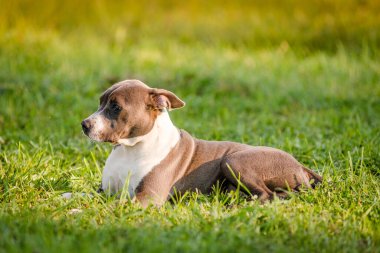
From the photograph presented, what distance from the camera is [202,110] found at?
825 centimetres

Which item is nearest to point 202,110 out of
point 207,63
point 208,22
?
point 207,63

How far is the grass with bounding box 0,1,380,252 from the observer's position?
392 centimetres

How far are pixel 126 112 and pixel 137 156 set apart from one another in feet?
1.37

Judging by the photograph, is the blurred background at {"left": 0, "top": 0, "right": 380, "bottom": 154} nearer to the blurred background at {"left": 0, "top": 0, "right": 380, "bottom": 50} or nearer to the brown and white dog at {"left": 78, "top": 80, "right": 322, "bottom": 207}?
the blurred background at {"left": 0, "top": 0, "right": 380, "bottom": 50}

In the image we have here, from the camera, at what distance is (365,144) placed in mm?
6293

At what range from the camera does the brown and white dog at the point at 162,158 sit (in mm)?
4680

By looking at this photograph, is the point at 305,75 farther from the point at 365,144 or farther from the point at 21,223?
the point at 21,223

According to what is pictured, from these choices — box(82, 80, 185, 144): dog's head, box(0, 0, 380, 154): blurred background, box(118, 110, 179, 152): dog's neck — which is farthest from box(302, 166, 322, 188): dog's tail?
box(82, 80, 185, 144): dog's head

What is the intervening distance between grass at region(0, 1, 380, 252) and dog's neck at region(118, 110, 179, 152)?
0.52m

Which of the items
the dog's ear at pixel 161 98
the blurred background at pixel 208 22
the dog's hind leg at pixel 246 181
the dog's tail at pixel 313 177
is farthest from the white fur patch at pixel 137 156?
the blurred background at pixel 208 22

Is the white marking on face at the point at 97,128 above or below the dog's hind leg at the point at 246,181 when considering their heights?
above

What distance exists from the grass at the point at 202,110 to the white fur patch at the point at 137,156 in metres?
0.23

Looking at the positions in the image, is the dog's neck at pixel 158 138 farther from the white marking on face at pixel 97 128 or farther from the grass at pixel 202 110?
the grass at pixel 202 110

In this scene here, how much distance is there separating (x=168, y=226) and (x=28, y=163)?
194 centimetres
